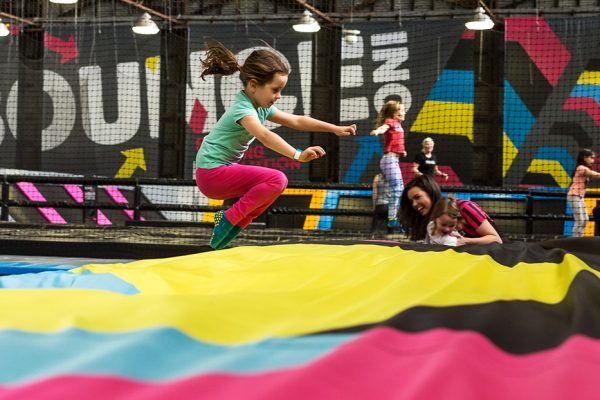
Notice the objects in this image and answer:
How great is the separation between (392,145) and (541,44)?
5612 millimetres

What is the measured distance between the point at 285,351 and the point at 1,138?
11.5 m

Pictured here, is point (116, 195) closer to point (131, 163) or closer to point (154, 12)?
point (131, 163)

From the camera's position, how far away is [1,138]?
11180mm

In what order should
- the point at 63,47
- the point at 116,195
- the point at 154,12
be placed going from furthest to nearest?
the point at 154,12
the point at 63,47
the point at 116,195

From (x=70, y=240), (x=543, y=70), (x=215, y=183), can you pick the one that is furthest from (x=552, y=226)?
(x=215, y=183)

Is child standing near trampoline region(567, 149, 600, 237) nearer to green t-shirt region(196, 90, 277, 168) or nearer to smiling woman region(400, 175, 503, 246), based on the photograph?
smiling woman region(400, 175, 503, 246)

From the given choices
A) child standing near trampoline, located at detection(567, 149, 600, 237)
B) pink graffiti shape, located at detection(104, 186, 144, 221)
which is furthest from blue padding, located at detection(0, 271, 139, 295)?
pink graffiti shape, located at detection(104, 186, 144, 221)

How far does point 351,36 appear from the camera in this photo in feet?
34.2

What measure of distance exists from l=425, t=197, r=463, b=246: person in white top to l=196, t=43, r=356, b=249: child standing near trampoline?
448 millimetres

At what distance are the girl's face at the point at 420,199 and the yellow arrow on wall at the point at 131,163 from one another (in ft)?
28.2

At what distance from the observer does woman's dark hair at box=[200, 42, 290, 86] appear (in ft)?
8.53

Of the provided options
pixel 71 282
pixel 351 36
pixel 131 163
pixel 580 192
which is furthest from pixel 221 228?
pixel 131 163

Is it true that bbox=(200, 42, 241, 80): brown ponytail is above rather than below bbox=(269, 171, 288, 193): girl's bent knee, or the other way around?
above

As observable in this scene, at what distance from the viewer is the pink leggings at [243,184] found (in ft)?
8.75
